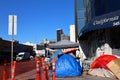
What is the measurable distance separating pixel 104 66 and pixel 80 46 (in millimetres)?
12427

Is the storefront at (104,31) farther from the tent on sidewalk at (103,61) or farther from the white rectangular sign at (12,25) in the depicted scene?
the white rectangular sign at (12,25)

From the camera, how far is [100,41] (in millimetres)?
23141

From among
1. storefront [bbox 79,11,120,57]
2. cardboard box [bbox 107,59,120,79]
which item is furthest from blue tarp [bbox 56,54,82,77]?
cardboard box [bbox 107,59,120,79]

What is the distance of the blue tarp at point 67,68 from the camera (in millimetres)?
18516

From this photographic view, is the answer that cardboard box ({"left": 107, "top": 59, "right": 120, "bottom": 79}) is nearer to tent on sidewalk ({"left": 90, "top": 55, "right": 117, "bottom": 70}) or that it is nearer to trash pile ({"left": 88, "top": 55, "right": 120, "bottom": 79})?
trash pile ({"left": 88, "top": 55, "right": 120, "bottom": 79})

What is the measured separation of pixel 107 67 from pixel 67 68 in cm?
326

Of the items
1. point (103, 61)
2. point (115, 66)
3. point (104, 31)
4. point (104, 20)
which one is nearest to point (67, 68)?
point (103, 61)

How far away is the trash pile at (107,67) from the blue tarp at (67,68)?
1119 mm

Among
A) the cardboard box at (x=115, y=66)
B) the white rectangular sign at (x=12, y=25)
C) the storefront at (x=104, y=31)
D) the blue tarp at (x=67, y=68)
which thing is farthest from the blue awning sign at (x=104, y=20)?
the white rectangular sign at (x=12, y=25)

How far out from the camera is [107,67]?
640 inches

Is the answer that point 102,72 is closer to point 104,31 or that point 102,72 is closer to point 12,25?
point 12,25

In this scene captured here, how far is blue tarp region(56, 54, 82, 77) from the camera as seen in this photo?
60.7 feet

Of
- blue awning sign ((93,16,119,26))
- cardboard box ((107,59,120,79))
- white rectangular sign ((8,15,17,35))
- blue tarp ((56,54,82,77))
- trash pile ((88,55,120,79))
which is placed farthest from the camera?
blue tarp ((56,54,82,77))

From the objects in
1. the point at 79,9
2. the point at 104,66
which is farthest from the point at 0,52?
the point at 104,66
